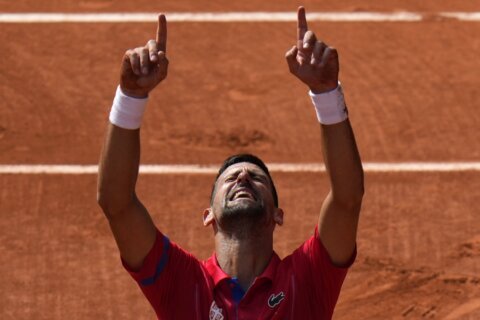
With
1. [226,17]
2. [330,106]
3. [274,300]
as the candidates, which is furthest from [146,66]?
[226,17]

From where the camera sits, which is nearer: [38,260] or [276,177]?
[38,260]

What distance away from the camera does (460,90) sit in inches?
565

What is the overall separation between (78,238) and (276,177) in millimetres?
1880

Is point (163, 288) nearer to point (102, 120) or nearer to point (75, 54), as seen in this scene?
point (102, 120)

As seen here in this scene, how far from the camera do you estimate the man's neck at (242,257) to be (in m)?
8.69

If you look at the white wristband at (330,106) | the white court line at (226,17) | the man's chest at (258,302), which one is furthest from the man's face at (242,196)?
the white court line at (226,17)

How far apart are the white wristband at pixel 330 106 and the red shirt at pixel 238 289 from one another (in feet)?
2.70

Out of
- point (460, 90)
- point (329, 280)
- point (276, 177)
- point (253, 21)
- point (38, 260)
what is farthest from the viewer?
point (253, 21)

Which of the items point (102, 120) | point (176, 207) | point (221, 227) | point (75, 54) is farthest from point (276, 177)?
point (221, 227)

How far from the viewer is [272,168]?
44.0 ft

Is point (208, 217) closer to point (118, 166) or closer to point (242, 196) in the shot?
point (242, 196)

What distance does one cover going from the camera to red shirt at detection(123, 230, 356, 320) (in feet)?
28.1

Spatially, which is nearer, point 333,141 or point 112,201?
point 333,141

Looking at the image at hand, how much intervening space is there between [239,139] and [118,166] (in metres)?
5.43
